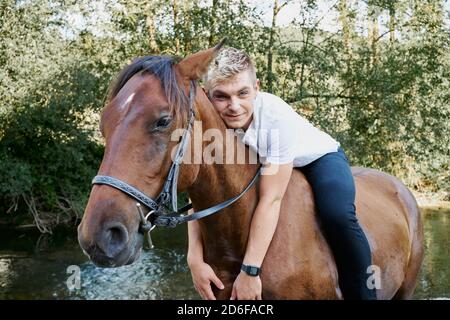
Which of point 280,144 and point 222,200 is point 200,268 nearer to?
point 222,200

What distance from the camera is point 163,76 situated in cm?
243

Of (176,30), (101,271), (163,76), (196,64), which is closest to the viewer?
(163,76)

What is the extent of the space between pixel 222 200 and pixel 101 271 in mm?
11200

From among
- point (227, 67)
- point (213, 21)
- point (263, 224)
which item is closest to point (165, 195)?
point (263, 224)

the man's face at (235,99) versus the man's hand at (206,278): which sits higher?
the man's face at (235,99)

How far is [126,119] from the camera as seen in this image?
7.39ft

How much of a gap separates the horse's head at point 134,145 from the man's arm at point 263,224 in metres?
0.49

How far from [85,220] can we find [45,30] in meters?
15.0

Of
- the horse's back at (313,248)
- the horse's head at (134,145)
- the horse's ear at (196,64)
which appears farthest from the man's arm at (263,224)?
the horse's ear at (196,64)

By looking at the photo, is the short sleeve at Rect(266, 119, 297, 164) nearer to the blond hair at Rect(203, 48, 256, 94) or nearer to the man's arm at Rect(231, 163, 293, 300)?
the man's arm at Rect(231, 163, 293, 300)

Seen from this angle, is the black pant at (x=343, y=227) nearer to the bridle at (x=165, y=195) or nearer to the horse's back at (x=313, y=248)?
the horse's back at (x=313, y=248)

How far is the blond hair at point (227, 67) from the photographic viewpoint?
2855mm

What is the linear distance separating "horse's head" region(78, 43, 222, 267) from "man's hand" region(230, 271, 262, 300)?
2.09 ft
